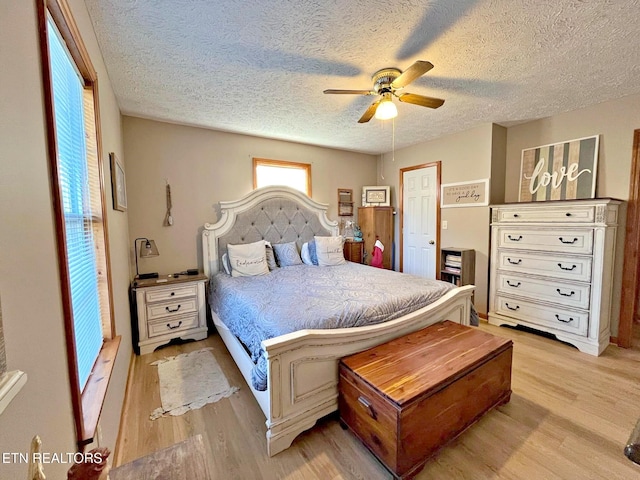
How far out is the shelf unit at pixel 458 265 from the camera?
3574mm

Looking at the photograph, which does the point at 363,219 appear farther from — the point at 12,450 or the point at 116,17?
the point at 12,450

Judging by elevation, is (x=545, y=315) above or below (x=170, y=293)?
below

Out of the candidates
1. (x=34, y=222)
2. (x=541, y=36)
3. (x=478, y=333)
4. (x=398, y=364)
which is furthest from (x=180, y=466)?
(x=541, y=36)

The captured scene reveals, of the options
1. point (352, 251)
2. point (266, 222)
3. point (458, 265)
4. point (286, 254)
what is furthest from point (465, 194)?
point (266, 222)

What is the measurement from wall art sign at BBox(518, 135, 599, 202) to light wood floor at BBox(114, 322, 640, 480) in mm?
1837

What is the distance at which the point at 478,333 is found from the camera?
206 centimetres

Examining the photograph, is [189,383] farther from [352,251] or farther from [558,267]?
[558,267]

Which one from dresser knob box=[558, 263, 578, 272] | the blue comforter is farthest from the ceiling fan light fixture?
→ dresser knob box=[558, 263, 578, 272]

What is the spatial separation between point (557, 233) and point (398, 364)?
2.47 metres

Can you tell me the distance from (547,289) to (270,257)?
3.14 metres

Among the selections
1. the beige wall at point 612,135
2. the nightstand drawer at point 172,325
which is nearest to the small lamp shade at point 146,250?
the nightstand drawer at point 172,325

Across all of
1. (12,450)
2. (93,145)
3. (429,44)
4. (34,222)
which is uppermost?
(429,44)

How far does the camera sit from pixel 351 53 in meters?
1.87

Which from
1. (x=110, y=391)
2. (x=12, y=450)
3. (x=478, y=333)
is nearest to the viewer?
(x=12, y=450)
